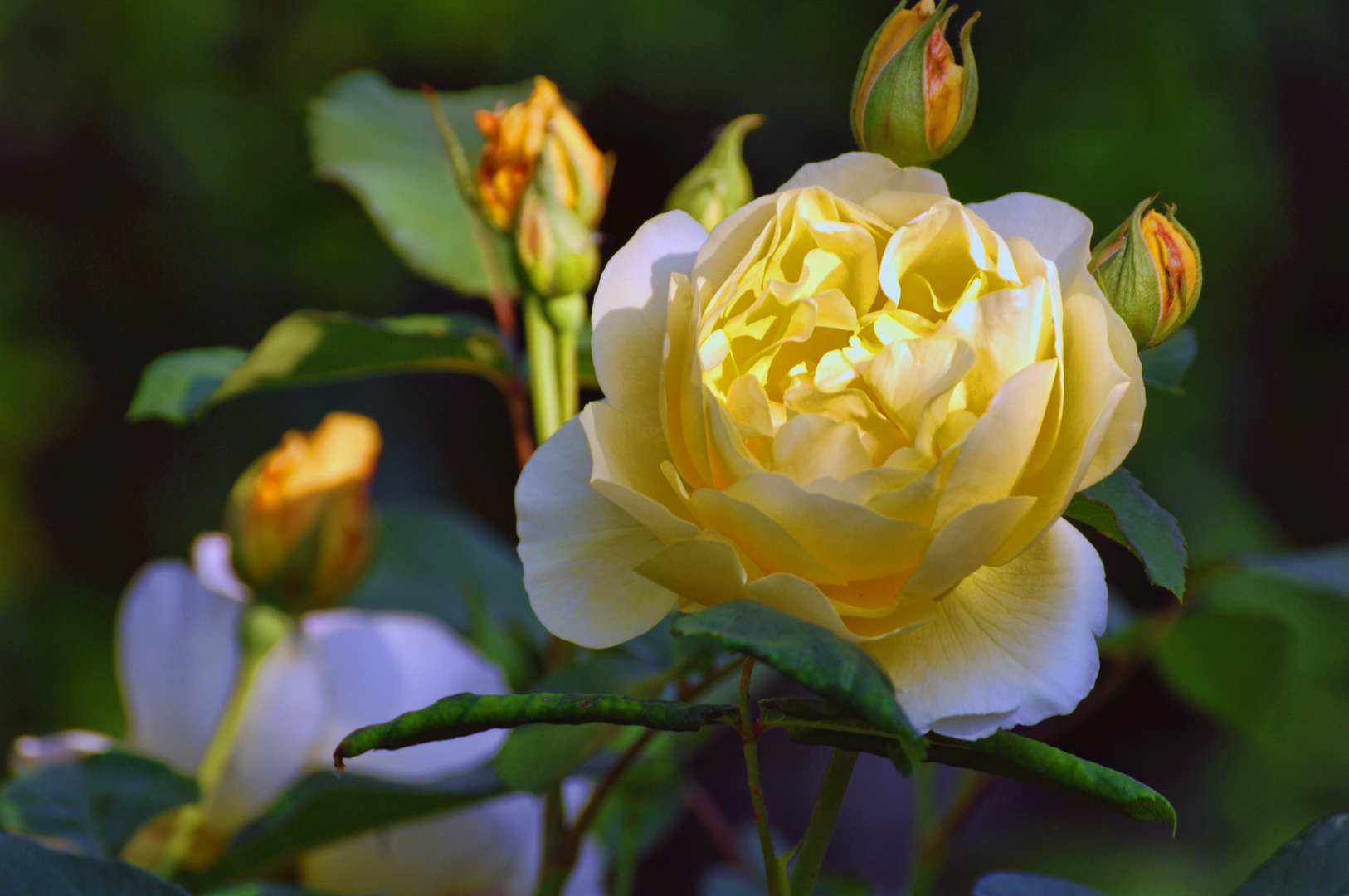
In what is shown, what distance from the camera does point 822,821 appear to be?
0.23 metres

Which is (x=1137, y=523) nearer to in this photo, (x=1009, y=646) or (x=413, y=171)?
(x=1009, y=646)

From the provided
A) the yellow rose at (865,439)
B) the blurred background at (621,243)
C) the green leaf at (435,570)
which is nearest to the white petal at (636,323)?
the yellow rose at (865,439)

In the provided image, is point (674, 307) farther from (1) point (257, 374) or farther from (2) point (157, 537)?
(2) point (157, 537)

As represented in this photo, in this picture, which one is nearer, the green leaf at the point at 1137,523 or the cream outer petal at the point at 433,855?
the green leaf at the point at 1137,523

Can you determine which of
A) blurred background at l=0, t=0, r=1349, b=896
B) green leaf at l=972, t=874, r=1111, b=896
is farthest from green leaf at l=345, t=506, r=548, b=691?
blurred background at l=0, t=0, r=1349, b=896

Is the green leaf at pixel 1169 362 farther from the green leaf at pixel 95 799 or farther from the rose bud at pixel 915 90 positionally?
the green leaf at pixel 95 799

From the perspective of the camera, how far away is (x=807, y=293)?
25cm

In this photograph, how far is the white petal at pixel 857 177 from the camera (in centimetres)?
25

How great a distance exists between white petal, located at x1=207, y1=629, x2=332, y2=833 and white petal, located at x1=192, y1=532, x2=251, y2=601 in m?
0.07

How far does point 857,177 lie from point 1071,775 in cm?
14

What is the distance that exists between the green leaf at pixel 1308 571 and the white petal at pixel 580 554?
42cm

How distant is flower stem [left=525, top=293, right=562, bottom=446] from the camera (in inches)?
14.7

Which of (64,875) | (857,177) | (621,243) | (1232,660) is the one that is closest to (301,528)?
(64,875)

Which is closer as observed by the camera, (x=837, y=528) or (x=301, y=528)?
(x=837, y=528)
